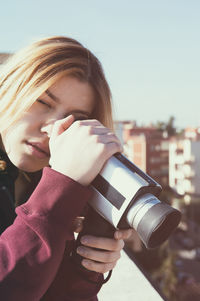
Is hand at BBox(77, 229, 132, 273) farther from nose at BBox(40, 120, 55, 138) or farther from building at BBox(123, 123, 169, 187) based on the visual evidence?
building at BBox(123, 123, 169, 187)

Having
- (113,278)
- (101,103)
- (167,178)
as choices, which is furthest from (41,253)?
(167,178)

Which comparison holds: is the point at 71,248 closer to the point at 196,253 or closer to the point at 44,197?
the point at 44,197

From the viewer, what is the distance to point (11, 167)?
0.72 m

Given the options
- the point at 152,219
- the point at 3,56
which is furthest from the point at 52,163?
the point at 3,56

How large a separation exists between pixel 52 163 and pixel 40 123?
0.23m

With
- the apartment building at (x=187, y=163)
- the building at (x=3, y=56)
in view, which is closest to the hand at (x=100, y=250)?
the building at (x=3, y=56)

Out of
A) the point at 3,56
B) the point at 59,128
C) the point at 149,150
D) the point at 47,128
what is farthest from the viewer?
the point at 149,150

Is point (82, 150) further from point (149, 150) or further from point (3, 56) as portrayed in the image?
point (149, 150)

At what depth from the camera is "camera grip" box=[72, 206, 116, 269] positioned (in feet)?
1.87

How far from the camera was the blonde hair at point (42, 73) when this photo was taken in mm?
686

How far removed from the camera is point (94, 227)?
58 cm

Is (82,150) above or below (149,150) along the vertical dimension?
above

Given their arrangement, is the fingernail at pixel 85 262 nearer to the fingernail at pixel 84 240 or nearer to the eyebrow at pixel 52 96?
the fingernail at pixel 84 240

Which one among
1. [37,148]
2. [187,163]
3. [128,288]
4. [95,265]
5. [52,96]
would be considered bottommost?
[187,163]
